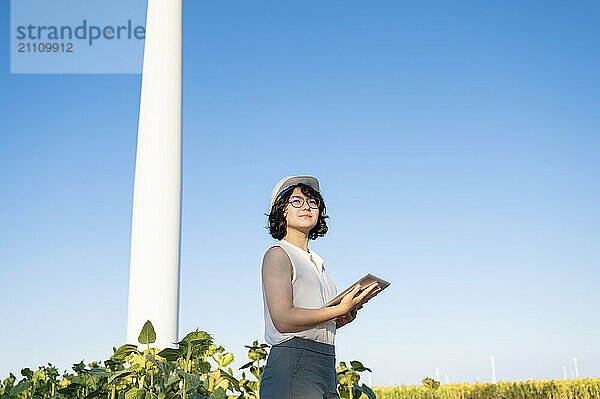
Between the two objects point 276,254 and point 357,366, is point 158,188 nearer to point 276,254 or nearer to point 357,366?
point 357,366

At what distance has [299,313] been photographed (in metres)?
3.63

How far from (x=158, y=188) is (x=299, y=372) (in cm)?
502

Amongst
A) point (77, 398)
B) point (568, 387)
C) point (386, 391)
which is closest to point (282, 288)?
point (77, 398)

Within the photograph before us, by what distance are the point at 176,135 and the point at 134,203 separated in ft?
3.48

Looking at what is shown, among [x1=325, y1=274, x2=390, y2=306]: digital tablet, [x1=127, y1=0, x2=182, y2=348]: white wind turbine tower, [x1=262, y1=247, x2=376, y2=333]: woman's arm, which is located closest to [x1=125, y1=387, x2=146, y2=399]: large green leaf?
[x1=262, y1=247, x2=376, y2=333]: woman's arm

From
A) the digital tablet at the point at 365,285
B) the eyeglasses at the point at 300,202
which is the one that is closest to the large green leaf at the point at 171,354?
the eyeglasses at the point at 300,202

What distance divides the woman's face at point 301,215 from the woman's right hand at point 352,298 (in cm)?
71

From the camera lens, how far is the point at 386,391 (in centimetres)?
1451

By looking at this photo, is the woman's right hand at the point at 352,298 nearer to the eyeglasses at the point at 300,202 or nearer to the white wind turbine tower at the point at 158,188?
the eyeglasses at the point at 300,202

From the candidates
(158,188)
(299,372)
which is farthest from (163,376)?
(158,188)

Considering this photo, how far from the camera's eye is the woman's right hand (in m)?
3.60

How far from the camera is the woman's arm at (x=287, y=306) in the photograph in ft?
11.8

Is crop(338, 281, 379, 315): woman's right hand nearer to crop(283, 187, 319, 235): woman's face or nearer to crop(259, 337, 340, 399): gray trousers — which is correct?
crop(259, 337, 340, 399): gray trousers

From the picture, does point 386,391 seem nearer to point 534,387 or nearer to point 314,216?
point 534,387
